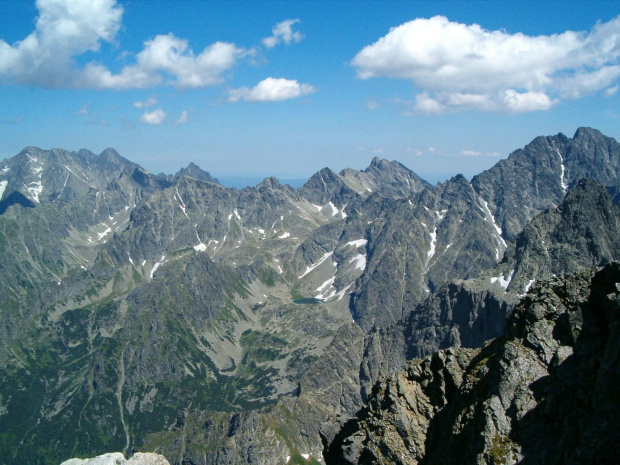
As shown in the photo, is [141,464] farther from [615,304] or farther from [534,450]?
[615,304]

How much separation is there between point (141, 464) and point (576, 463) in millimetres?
39251

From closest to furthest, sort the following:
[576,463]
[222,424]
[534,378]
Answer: [576,463]
[534,378]
[222,424]

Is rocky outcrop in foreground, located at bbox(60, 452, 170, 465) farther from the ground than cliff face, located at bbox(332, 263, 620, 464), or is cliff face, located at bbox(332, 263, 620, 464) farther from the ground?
cliff face, located at bbox(332, 263, 620, 464)

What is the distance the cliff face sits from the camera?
2767 centimetres

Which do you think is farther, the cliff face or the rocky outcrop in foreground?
the rocky outcrop in foreground

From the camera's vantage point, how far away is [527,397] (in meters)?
33.7

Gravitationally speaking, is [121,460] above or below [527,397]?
below

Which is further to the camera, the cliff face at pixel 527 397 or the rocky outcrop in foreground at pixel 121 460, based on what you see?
the rocky outcrop in foreground at pixel 121 460

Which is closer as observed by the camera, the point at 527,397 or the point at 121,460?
the point at 527,397

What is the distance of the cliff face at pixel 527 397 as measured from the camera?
27675mm

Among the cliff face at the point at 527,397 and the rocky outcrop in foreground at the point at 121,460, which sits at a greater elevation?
the cliff face at the point at 527,397

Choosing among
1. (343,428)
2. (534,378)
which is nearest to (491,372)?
(534,378)

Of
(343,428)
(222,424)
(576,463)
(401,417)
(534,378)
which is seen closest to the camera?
(576,463)

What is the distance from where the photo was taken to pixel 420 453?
1702 inches
